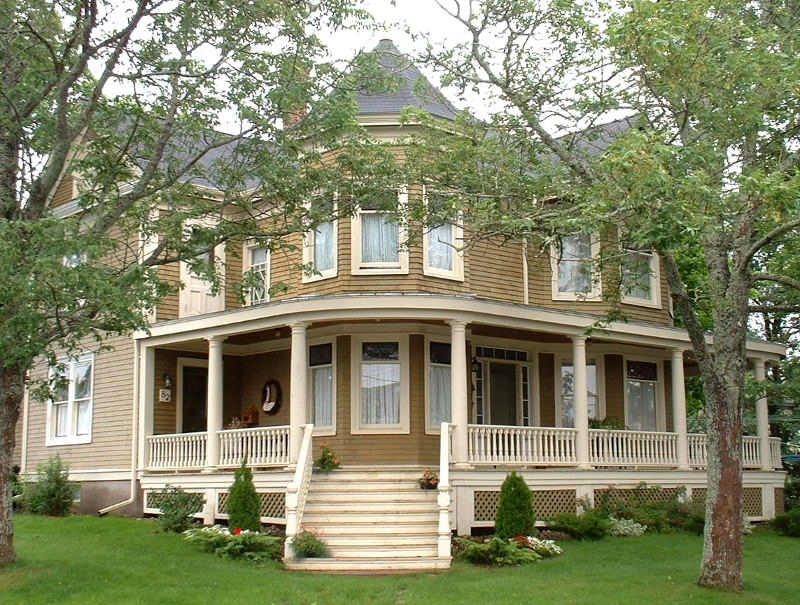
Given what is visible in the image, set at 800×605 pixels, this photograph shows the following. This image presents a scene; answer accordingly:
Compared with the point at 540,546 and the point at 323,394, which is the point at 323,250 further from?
the point at 540,546

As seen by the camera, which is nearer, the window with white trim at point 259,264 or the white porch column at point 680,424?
the white porch column at point 680,424

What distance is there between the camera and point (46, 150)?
1473 centimetres

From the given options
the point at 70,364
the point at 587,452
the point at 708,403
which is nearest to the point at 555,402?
the point at 587,452

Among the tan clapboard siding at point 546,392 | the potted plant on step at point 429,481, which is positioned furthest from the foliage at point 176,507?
the tan clapboard siding at point 546,392

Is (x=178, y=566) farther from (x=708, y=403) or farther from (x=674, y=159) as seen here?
(x=674, y=159)

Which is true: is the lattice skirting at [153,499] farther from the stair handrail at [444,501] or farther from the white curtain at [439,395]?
the stair handrail at [444,501]

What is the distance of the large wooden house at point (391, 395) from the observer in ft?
53.6

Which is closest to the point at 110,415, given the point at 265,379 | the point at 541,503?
the point at 265,379

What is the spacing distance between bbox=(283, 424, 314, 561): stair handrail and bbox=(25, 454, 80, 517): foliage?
22.8 feet

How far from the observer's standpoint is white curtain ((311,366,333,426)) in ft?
61.7

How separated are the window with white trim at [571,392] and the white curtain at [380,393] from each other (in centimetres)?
438

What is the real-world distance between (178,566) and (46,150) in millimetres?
6647

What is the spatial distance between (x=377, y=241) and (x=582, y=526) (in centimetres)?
654

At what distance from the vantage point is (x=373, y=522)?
49.9 ft
